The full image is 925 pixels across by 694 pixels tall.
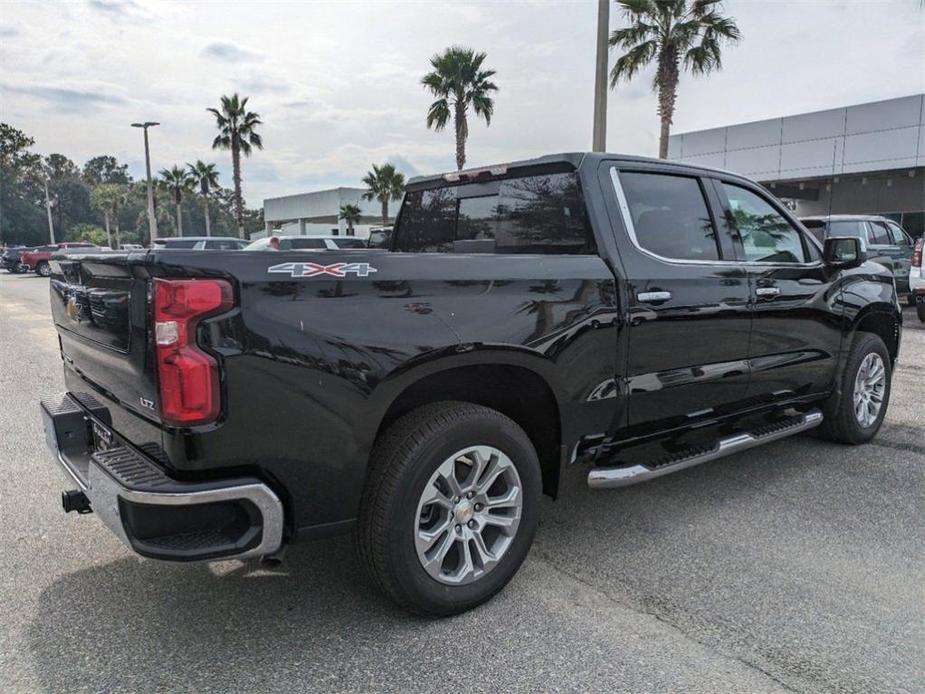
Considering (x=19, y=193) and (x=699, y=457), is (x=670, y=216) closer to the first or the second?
(x=699, y=457)

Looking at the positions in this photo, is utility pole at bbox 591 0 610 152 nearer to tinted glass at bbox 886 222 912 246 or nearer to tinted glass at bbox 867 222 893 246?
tinted glass at bbox 867 222 893 246

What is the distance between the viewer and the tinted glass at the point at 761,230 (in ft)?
13.6

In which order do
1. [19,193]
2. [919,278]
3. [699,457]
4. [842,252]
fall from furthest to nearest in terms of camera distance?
1. [19,193]
2. [919,278]
3. [842,252]
4. [699,457]

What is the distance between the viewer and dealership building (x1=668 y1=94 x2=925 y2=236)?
20719mm

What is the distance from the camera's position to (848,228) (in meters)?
13.4

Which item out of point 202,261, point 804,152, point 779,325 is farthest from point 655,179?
point 804,152

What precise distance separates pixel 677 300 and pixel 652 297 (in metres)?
0.21

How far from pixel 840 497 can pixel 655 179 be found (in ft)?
7.24

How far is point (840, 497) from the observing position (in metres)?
4.16

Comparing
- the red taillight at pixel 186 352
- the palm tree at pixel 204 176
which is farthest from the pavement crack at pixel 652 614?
the palm tree at pixel 204 176

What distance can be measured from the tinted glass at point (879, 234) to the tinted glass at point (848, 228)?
286 millimetres

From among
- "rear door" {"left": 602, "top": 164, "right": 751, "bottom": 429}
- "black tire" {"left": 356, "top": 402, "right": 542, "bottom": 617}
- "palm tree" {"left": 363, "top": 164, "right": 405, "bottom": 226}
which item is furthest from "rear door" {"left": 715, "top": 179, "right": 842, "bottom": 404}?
"palm tree" {"left": 363, "top": 164, "right": 405, "bottom": 226}

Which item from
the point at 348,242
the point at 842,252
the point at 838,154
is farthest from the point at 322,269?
the point at 838,154

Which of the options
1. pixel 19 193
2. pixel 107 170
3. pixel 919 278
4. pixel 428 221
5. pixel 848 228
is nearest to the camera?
pixel 428 221
